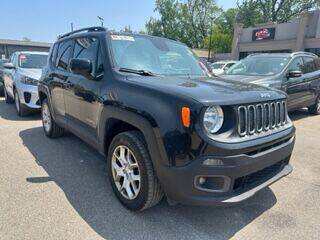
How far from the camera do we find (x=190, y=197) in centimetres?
266

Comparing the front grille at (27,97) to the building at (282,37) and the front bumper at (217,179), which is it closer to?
the front bumper at (217,179)

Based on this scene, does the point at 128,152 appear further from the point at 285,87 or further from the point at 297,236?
the point at 285,87

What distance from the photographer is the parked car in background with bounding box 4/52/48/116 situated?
24.6ft

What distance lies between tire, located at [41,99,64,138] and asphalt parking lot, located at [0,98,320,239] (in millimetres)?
1022

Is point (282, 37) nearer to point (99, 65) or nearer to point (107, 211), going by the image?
point (99, 65)

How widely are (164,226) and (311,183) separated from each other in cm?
225

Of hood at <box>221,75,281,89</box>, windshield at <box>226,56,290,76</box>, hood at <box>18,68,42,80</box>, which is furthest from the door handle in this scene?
windshield at <box>226,56,290,76</box>

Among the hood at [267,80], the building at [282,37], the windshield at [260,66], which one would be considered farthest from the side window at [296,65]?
the building at [282,37]

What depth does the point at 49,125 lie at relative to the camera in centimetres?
581

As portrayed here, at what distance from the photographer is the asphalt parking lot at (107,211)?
2.88 m

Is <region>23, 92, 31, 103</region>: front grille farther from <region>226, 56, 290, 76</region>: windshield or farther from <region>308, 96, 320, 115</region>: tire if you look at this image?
<region>308, 96, 320, 115</region>: tire

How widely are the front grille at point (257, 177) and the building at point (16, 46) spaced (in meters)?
47.6

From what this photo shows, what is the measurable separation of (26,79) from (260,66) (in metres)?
5.89

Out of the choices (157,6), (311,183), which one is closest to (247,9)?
(157,6)
